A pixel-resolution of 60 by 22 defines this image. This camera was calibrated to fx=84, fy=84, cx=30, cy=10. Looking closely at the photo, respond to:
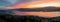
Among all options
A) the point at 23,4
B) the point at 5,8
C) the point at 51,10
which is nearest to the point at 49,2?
the point at 51,10

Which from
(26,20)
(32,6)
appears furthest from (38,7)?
(26,20)

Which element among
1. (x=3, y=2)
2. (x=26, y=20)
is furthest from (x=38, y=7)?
(x=3, y=2)

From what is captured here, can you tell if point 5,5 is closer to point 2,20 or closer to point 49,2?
point 2,20

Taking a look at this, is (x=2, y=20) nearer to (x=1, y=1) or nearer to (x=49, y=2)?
(x=1, y=1)

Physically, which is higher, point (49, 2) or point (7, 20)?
point (49, 2)

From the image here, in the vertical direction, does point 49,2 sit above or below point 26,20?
above

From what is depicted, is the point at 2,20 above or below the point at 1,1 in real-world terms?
below

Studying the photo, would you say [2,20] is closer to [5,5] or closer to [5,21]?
[5,21]
